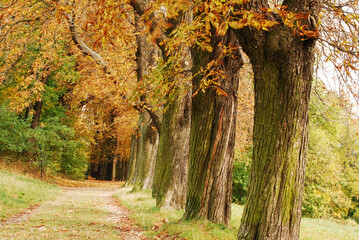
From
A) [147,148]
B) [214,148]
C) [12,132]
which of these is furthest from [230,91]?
[12,132]

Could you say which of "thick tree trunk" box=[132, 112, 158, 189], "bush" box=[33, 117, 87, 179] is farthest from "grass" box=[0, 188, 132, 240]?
"bush" box=[33, 117, 87, 179]

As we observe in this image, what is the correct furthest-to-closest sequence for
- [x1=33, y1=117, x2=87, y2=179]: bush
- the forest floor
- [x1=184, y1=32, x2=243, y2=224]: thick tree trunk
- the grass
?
1. [x1=33, y1=117, x2=87, y2=179]: bush
2. [x1=184, y1=32, x2=243, y2=224]: thick tree trunk
3. the forest floor
4. the grass

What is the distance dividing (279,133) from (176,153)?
17.3ft

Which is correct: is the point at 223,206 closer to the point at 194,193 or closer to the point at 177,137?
the point at 194,193

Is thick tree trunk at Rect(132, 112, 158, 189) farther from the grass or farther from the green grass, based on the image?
the grass

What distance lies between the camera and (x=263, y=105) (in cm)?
491

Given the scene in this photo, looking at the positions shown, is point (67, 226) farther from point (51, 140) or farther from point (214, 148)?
point (51, 140)

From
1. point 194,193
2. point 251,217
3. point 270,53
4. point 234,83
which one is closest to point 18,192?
point 194,193

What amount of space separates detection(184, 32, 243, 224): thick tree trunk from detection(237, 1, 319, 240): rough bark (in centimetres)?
206

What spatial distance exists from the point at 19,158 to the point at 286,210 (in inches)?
722

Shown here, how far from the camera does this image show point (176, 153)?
9.69 meters

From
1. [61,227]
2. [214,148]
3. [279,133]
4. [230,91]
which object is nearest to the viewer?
[279,133]

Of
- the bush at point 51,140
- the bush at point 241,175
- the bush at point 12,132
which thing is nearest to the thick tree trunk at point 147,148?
the bush at point 241,175

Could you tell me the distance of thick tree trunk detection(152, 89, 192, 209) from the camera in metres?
9.55
